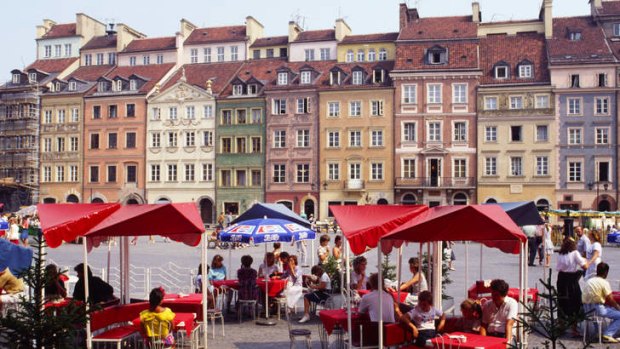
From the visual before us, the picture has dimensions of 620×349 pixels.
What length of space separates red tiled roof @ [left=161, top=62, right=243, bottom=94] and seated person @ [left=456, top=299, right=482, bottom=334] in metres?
45.2

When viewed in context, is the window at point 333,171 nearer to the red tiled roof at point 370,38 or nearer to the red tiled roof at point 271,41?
the red tiled roof at point 370,38

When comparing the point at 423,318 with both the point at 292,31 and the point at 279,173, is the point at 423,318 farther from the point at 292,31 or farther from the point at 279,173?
the point at 292,31

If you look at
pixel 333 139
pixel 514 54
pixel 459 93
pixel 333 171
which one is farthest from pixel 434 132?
pixel 514 54

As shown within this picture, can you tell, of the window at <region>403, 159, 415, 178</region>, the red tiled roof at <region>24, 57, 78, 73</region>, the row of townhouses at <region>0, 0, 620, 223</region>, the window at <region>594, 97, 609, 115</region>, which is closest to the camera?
the window at <region>594, 97, 609, 115</region>

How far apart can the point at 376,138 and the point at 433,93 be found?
5.00 m

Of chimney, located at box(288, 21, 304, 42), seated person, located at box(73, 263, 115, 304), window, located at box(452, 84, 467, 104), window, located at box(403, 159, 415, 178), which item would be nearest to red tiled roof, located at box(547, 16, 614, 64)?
window, located at box(452, 84, 467, 104)

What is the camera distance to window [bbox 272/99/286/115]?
50.7 meters

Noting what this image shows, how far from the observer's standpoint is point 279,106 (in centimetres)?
5081

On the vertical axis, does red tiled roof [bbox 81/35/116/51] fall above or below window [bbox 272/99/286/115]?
above

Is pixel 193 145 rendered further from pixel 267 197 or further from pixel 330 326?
pixel 330 326

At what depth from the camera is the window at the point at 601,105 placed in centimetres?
4497

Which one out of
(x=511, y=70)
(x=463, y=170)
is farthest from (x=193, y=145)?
(x=511, y=70)

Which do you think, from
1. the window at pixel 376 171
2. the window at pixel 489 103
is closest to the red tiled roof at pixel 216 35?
the window at pixel 376 171

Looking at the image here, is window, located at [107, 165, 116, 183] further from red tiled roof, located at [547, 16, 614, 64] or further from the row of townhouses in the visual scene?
red tiled roof, located at [547, 16, 614, 64]
